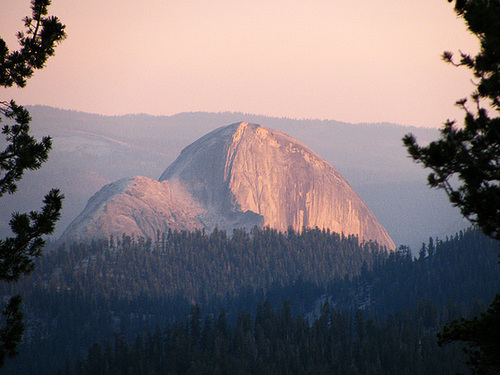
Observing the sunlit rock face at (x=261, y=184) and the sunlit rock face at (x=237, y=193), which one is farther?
the sunlit rock face at (x=261, y=184)

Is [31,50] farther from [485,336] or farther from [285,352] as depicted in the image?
[285,352]

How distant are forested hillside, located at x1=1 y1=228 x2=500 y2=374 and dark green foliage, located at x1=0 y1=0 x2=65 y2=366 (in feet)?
225

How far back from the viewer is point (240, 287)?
15300 cm

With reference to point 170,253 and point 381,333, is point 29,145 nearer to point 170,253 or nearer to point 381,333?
point 381,333

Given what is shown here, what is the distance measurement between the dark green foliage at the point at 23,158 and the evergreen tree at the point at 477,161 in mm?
18561

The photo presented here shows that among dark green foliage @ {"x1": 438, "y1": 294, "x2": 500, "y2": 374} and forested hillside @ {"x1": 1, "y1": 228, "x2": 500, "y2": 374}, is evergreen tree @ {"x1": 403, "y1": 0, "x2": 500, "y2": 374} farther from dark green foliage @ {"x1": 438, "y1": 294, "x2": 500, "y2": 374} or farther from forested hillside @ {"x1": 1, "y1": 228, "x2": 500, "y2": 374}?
forested hillside @ {"x1": 1, "y1": 228, "x2": 500, "y2": 374}

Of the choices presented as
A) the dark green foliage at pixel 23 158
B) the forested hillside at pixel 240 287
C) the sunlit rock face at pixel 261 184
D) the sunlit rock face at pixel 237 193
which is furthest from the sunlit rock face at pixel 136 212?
the dark green foliage at pixel 23 158

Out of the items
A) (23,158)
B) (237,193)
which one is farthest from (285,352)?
(237,193)

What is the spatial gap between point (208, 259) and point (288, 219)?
39510 mm

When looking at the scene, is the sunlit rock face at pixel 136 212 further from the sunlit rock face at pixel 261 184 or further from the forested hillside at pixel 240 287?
the forested hillside at pixel 240 287

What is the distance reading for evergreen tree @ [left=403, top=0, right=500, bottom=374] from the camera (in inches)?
1123

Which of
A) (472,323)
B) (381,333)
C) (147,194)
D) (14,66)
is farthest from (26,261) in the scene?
(147,194)

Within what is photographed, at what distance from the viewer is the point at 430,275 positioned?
458 ft

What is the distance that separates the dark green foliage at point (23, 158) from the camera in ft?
109
